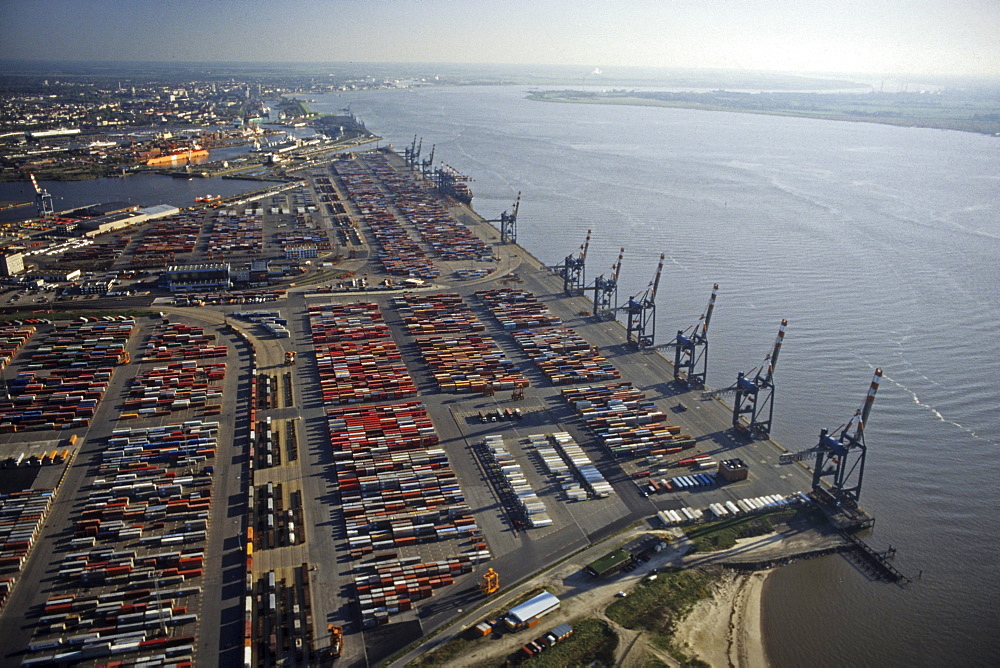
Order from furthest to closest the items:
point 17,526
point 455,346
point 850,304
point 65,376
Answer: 1. point 850,304
2. point 455,346
3. point 65,376
4. point 17,526

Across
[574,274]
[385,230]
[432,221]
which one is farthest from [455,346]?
[432,221]

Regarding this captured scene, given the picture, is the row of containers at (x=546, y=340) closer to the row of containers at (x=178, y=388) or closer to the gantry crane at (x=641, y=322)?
the gantry crane at (x=641, y=322)

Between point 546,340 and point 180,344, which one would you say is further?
point 546,340

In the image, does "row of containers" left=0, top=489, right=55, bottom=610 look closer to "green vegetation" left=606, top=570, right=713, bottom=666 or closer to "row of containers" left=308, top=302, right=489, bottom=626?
"row of containers" left=308, top=302, right=489, bottom=626

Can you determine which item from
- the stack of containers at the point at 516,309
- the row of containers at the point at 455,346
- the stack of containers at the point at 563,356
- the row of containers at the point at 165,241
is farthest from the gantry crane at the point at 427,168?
the stack of containers at the point at 563,356

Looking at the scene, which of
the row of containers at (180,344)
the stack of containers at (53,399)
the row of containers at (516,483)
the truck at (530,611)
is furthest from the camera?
the row of containers at (180,344)

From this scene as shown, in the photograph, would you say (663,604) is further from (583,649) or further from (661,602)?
(583,649)

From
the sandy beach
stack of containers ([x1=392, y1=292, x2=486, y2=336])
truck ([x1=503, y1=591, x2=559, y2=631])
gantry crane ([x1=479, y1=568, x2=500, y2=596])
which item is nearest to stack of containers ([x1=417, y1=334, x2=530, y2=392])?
stack of containers ([x1=392, y1=292, x2=486, y2=336])
